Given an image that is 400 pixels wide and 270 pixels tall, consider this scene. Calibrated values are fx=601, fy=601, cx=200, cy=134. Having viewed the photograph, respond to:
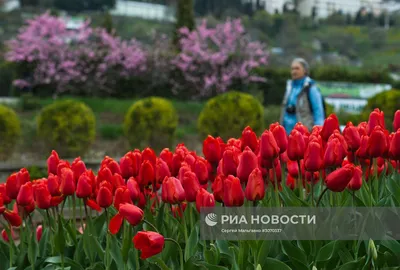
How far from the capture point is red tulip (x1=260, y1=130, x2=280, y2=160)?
76.2 inches

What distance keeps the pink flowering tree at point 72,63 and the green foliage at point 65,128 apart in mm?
7090

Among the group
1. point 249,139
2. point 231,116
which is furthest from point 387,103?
point 249,139

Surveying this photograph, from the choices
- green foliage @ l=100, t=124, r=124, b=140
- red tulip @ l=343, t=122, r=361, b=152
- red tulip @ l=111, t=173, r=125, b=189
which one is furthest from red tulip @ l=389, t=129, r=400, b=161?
green foliage @ l=100, t=124, r=124, b=140

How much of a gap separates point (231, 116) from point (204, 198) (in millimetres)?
8783

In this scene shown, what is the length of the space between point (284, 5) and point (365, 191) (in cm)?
4003

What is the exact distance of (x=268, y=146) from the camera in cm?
195

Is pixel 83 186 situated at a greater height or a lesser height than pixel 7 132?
greater

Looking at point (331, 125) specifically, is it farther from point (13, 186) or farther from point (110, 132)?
point (110, 132)

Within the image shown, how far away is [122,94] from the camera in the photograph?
59.4ft

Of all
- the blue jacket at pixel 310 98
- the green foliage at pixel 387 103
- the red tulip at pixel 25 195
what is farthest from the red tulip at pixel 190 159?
the green foliage at pixel 387 103

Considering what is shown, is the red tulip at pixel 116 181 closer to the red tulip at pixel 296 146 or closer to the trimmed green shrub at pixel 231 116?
the red tulip at pixel 296 146

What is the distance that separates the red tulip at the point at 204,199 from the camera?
1924 millimetres

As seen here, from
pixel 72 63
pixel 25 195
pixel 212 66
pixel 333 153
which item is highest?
pixel 333 153

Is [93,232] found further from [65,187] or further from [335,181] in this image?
[335,181]
